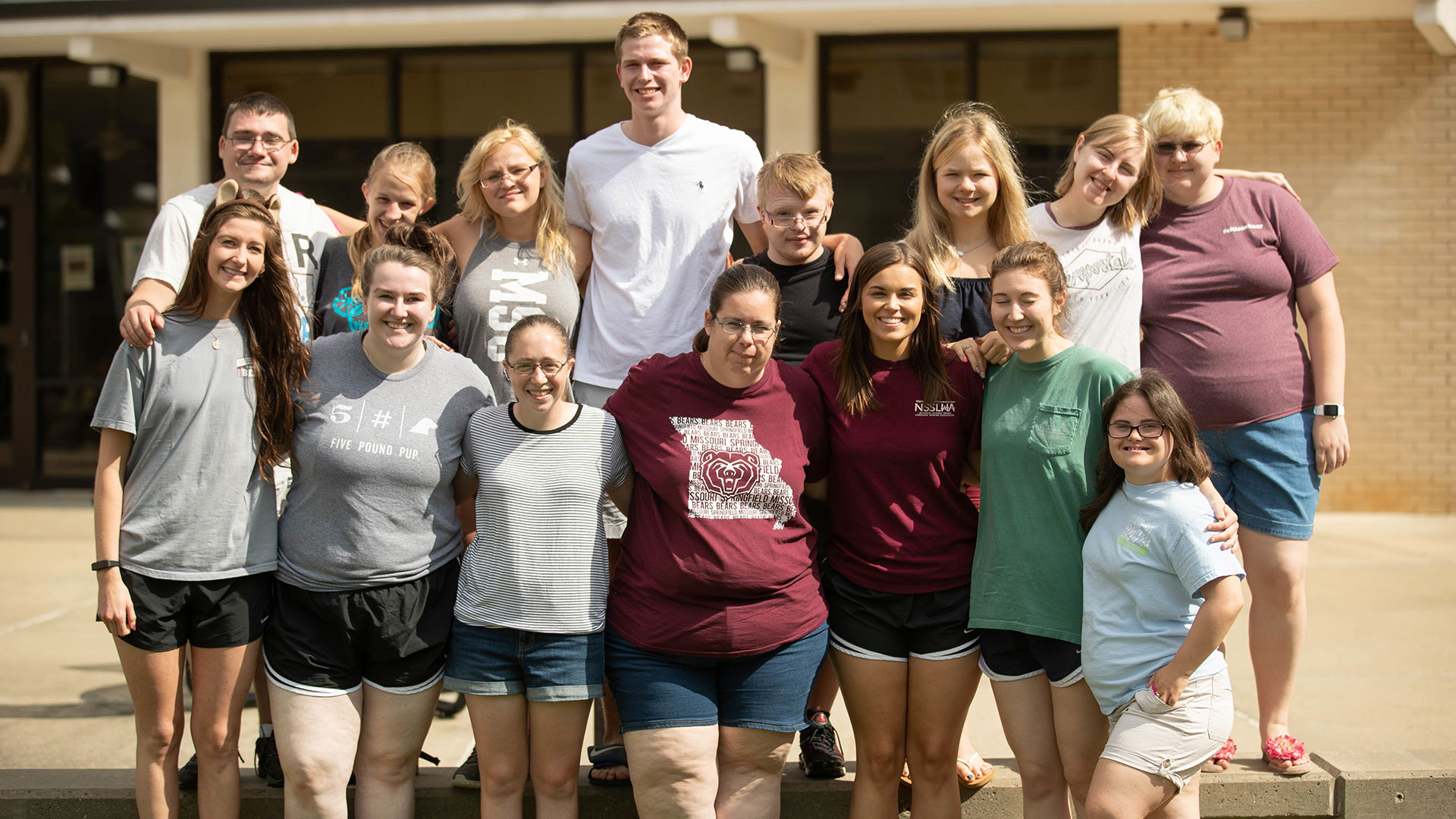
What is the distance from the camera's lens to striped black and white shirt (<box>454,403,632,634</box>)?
10.5 feet

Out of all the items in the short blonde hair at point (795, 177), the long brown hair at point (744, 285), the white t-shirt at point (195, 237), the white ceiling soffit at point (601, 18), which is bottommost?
the long brown hair at point (744, 285)

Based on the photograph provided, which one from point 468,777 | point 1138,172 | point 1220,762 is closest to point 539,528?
point 468,777

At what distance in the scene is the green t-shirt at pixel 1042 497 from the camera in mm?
3156

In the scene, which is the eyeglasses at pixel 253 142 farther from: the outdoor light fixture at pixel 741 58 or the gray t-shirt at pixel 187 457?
the outdoor light fixture at pixel 741 58

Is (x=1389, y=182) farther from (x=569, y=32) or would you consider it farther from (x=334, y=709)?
(x=334, y=709)

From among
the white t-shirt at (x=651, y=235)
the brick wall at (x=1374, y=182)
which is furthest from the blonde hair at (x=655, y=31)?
the brick wall at (x=1374, y=182)

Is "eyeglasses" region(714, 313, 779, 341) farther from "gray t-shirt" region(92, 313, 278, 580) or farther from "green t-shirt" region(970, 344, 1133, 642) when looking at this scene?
"gray t-shirt" region(92, 313, 278, 580)

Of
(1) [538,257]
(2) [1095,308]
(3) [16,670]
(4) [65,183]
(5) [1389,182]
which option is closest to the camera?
(2) [1095,308]

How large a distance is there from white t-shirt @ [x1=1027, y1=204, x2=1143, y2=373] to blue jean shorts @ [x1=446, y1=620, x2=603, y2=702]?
1.77 meters

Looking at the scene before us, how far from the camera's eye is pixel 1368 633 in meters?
6.09

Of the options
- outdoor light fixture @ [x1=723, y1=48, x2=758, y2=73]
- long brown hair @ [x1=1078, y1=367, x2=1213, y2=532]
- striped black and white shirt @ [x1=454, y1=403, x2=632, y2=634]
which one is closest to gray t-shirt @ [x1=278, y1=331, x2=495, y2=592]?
striped black and white shirt @ [x1=454, y1=403, x2=632, y2=634]

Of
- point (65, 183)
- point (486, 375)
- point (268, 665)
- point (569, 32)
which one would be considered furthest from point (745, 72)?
point (268, 665)

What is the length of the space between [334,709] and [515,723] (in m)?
0.49

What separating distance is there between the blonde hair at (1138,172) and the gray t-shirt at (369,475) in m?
2.05
